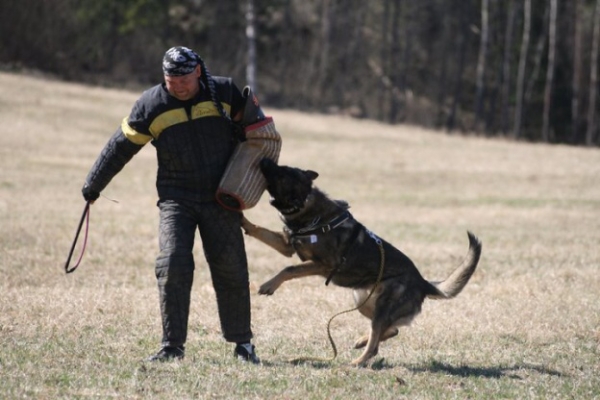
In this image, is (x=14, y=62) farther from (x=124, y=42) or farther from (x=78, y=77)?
(x=124, y=42)

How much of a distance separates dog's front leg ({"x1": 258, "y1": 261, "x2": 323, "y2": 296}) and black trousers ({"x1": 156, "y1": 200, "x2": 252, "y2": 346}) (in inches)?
5.6

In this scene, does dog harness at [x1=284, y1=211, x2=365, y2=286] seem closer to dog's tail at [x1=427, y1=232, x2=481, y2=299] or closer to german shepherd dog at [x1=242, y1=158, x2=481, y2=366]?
german shepherd dog at [x1=242, y1=158, x2=481, y2=366]

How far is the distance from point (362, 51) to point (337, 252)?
1859 inches

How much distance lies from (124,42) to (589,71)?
2334cm

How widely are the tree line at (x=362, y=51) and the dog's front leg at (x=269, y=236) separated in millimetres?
30716

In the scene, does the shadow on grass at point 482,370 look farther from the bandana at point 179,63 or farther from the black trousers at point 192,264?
the bandana at point 179,63

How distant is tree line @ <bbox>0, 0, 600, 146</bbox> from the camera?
1645 inches

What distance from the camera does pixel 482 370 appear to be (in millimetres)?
6578

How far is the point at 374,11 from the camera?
174 ft

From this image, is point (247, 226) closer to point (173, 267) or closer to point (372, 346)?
A: point (173, 267)

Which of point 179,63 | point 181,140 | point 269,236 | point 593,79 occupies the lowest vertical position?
point 269,236

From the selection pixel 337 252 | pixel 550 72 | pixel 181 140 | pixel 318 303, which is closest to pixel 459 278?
pixel 337 252

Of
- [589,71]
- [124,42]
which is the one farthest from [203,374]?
[589,71]

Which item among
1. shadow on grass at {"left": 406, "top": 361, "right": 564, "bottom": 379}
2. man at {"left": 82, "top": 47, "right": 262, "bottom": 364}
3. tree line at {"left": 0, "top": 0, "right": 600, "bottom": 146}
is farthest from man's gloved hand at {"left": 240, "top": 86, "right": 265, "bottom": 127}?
tree line at {"left": 0, "top": 0, "right": 600, "bottom": 146}
